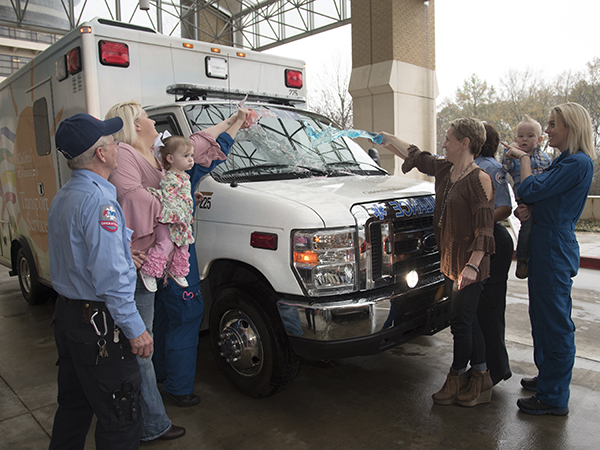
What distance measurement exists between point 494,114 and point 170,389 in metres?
38.4

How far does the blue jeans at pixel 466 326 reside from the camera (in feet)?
10.7

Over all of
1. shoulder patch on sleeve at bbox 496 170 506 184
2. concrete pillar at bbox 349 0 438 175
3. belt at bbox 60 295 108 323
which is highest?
concrete pillar at bbox 349 0 438 175

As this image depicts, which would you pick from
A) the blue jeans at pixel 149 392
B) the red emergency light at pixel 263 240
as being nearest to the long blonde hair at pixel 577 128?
the red emergency light at pixel 263 240

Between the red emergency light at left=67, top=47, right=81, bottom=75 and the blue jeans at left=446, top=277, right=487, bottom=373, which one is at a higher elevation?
the red emergency light at left=67, top=47, right=81, bottom=75

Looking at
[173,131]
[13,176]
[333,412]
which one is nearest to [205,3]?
[13,176]

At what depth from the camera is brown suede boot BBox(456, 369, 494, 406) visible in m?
3.44

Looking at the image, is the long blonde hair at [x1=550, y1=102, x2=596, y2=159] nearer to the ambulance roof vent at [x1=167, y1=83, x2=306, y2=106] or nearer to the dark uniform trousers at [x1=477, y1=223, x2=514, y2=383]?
the dark uniform trousers at [x1=477, y1=223, x2=514, y2=383]

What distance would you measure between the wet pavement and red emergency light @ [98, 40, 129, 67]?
287cm

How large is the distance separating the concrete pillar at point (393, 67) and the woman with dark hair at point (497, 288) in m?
10.8

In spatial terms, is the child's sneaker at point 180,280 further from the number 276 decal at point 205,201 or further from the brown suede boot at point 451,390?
the brown suede boot at point 451,390

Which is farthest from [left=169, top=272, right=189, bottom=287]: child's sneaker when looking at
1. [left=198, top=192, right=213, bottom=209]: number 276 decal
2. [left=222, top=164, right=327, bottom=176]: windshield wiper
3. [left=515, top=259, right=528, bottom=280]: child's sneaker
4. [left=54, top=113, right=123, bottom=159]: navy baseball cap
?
[left=515, top=259, right=528, bottom=280]: child's sneaker

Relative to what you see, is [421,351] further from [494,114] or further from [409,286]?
[494,114]

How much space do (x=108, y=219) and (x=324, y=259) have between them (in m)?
1.39

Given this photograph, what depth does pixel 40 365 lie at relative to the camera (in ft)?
14.8
